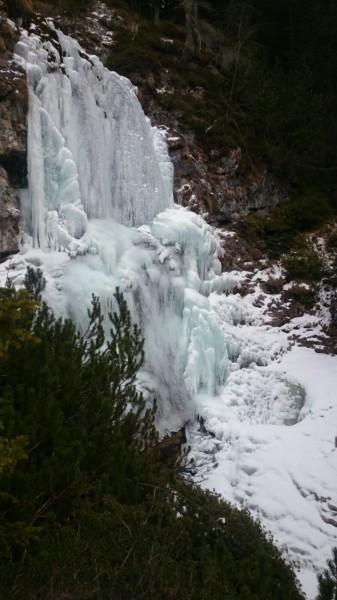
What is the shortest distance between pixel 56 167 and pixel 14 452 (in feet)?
24.4

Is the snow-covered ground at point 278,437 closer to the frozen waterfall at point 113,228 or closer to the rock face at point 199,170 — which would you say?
the frozen waterfall at point 113,228

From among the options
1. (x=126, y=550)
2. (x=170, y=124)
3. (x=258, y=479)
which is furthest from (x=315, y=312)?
(x=126, y=550)

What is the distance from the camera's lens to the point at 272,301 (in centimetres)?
1210

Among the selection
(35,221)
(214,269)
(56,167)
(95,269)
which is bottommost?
(214,269)

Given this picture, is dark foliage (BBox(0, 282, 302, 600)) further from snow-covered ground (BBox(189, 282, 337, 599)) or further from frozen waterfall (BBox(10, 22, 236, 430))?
frozen waterfall (BBox(10, 22, 236, 430))

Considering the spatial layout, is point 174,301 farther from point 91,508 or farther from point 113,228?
point 91,508

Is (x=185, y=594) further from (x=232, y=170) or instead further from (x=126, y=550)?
(x=232, y=170)

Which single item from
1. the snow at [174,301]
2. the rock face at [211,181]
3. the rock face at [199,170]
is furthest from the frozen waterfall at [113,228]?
the rock face at [199,170]

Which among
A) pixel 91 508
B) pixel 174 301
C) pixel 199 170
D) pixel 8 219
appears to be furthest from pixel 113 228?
pixel 91 508

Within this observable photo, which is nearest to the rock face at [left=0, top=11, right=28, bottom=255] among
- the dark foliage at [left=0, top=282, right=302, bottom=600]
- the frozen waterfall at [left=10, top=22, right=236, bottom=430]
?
the frozen waterfall at [left=10, top=22, right=236, bottom=430]

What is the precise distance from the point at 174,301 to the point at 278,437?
3.01 metres

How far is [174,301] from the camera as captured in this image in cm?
1003

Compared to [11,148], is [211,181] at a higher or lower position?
lower

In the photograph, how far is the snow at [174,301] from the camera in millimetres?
7973
